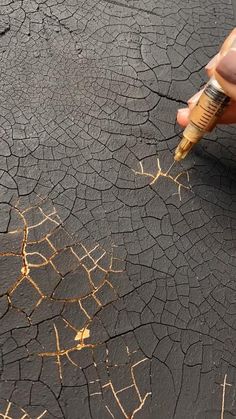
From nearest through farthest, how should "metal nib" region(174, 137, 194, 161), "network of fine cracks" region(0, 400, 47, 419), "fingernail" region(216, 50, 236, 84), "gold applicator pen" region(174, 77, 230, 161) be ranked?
1. "network of fine cracks" region(0, 400, 47, 419)
2. "fingernail" region(216, 50, 236, 84)
3. "gold applicator pen" region(174, 77, 230, 161)
4. "metal nib" region(174, 137, 194, 161)

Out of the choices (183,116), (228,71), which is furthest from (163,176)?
(228,71)

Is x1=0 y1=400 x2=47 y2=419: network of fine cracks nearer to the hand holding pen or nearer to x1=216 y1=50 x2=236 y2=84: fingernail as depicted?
the hand holding pen

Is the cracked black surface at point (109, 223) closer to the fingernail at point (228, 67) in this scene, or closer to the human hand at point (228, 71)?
the human hand at point (228, 71)

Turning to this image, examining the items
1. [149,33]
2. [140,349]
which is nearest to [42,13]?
[149,33]

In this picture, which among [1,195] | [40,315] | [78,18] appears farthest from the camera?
[78,18]

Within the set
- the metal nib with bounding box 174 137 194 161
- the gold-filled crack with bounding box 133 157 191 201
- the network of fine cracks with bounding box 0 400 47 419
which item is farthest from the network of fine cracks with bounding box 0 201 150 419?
the metal nib with bounding box 174 137 194 161

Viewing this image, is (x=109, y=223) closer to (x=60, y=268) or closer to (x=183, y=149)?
(x=60, y=268)

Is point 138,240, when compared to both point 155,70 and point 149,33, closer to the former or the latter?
point 155,70
